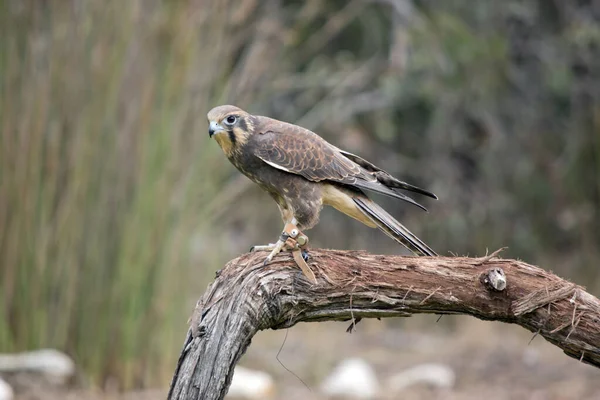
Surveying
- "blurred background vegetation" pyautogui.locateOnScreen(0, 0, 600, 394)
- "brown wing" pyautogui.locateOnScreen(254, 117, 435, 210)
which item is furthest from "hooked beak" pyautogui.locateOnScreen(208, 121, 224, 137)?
"blurred background vegetation" pyautogui.locateOnScreen(0, 0, 600, 394)

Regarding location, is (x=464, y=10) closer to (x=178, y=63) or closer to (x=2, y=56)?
(x=178, y=63)

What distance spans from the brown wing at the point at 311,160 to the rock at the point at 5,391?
1890mm

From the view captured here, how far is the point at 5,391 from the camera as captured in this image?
3936 millimetres

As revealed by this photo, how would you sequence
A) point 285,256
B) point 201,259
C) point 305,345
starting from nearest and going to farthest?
point 285,256
point 201,259
point 305,345

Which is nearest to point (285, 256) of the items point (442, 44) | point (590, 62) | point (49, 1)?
point (49, 1)

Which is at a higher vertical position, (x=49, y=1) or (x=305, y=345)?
(x=49, y=1)

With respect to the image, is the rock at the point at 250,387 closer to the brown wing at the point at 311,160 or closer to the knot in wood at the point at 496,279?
the brown wing at the point at 311,160

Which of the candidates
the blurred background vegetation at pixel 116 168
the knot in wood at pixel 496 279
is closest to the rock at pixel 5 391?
the blurred background vegetation at pixel 116 168

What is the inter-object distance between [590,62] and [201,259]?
3.98 m

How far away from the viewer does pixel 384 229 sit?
9.55ft

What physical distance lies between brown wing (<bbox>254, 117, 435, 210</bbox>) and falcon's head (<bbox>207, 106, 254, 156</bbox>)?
0.05m

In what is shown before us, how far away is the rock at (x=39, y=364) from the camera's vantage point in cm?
414

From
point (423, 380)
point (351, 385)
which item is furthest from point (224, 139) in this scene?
point (423, 380)

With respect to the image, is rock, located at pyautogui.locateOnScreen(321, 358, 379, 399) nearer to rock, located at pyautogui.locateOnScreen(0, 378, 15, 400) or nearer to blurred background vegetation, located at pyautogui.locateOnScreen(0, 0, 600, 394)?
blurred background vegetation, located at pyautogui.locateOnScreen(0, 0, 600, 394)
